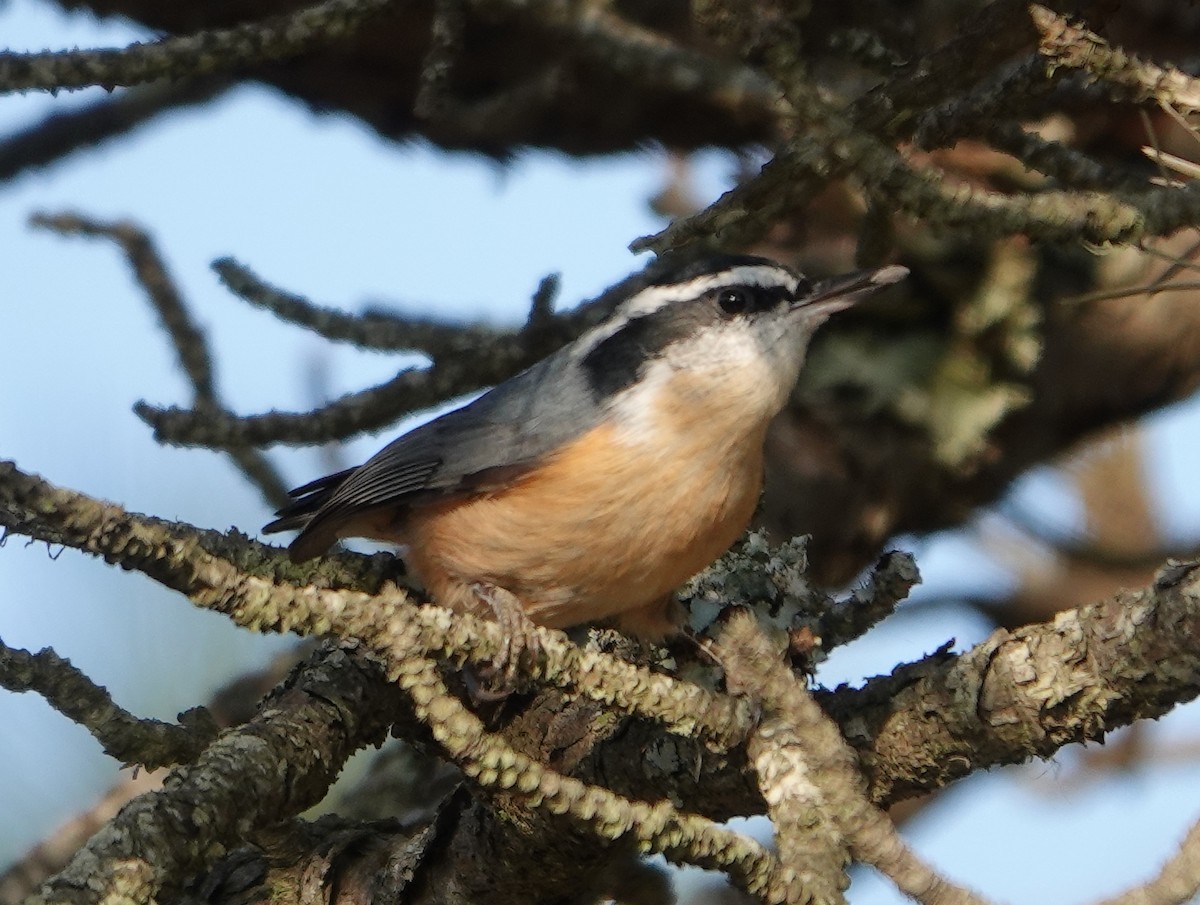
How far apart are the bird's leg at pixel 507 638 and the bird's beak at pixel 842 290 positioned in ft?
3.16

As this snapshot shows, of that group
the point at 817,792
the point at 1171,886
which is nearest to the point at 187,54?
the point at 817,792

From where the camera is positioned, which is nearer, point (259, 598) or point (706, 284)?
point (259, 598)

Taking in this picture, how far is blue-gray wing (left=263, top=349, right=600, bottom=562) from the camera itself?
3650mm

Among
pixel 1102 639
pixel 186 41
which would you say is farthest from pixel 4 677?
pixel 1102 639

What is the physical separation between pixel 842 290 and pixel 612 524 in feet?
2.49

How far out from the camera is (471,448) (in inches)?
149

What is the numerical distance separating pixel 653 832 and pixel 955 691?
733 mm

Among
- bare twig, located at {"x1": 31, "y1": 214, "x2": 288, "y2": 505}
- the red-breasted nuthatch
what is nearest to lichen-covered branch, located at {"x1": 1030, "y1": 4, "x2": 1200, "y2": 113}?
the red-breasted nuthatch

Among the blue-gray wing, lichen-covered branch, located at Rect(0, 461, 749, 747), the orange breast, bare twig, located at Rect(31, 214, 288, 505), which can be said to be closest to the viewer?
lichen-covered branch, located at Rect(0, 461, 749, 747)

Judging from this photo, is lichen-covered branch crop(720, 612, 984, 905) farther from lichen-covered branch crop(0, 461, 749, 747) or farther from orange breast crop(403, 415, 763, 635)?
orange breast crop(403, 415, 763, 635)

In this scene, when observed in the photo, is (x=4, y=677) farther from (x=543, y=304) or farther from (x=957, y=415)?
(x=957, y=415)

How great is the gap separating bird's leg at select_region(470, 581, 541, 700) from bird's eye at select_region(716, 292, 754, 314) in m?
0.85

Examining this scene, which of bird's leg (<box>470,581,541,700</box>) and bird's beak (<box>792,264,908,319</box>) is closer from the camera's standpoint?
bird's leg (<box>470,581,541,700</box>)

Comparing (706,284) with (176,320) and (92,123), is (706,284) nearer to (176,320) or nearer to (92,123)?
(176,320)
